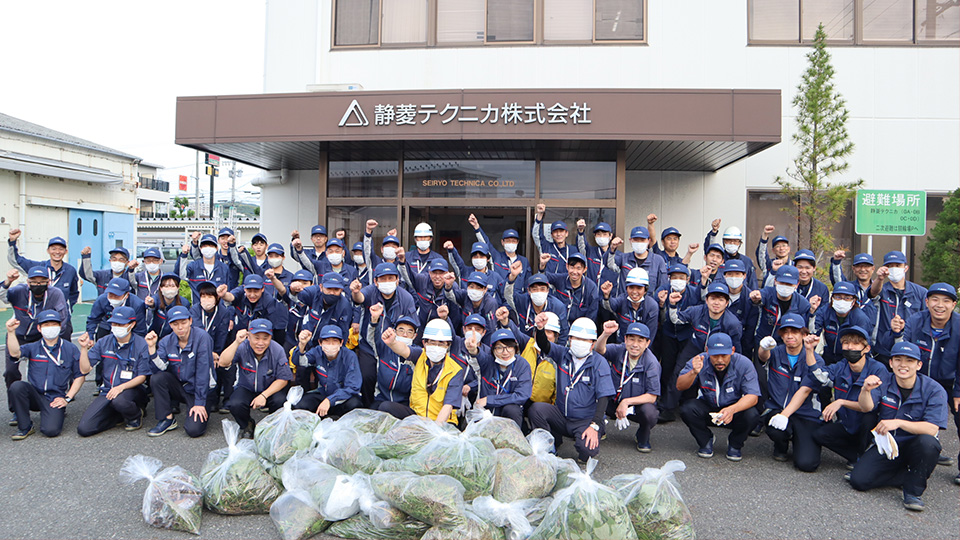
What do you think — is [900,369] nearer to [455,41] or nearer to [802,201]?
[802,201]

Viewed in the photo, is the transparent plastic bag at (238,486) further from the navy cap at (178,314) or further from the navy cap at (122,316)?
the navy cap at (122,316)

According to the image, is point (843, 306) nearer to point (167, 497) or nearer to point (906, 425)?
point (906, 425)

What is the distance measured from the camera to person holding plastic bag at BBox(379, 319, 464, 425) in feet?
16.0

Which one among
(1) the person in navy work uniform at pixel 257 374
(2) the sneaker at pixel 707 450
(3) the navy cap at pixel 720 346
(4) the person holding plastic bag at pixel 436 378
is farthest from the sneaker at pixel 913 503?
(1) the person in navy work uniform at pixel 257 374

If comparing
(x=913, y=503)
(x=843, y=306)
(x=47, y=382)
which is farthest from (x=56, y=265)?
(x=913, y=503)

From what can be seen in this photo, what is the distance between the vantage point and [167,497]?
3648mm

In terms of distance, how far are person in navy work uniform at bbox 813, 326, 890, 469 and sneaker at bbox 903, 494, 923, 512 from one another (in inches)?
24.0

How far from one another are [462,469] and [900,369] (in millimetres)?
3456

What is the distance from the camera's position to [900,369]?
171 inches

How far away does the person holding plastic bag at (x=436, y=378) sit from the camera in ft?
16.0

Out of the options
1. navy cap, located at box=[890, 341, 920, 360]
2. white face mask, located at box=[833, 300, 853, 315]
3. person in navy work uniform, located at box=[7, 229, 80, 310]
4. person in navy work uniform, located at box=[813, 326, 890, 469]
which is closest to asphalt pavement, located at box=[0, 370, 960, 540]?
person in navy work uniform, located at box=[813, 326, 890, 469]

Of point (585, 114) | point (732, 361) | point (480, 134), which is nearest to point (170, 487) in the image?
point (732, 361)

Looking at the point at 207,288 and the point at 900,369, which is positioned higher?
the point at 207,288

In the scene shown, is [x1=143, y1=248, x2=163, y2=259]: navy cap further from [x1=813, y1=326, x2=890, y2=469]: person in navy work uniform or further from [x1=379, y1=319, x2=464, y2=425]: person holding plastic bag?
[x1=813, y1=326, x2=890, y2=469]: person in navy work uniform
